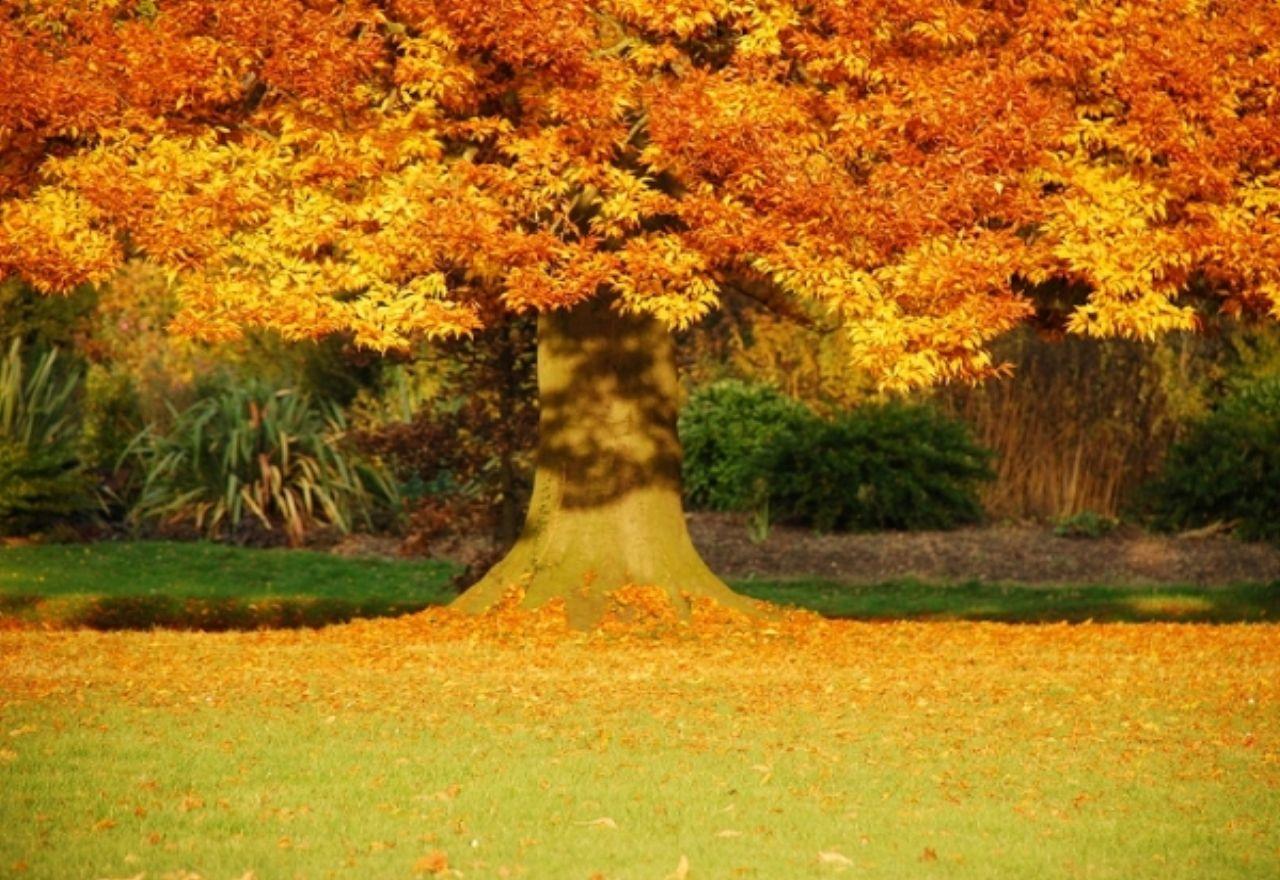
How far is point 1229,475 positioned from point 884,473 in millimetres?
3295

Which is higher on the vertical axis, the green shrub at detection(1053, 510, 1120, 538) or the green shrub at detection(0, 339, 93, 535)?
the green shrub at detection(1053, 510, 1120, 538)

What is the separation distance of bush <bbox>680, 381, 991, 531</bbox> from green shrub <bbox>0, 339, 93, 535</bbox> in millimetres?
6746

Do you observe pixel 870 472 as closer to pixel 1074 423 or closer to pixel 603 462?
pixel 1074 423

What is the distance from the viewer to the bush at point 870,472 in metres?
21.9

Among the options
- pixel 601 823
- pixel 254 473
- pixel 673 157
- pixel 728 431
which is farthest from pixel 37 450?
pixel 601 823

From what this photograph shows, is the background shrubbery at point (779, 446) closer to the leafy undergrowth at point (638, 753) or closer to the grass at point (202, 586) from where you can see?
the grass at point (202, 586)

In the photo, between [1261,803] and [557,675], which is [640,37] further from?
[1261,803]

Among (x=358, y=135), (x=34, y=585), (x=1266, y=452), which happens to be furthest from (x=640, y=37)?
(x=1266, y=452)

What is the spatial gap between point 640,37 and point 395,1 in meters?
1.52

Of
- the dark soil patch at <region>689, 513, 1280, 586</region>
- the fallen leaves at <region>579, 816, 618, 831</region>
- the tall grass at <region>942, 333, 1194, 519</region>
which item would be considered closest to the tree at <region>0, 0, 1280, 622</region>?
the fallen leaves at <region>579, 816, 618, 831</region>

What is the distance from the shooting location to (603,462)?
1455 cm

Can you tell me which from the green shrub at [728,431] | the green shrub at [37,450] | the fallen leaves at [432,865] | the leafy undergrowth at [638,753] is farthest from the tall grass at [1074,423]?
the fallen leaves at [432,865]

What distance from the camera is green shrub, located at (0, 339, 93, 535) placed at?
21516 millimetres

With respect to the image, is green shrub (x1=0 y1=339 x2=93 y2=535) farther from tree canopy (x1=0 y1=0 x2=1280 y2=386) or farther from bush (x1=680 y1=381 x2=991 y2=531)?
tree canopy (x1=0 y1=0 x2=1280 y2=386)
